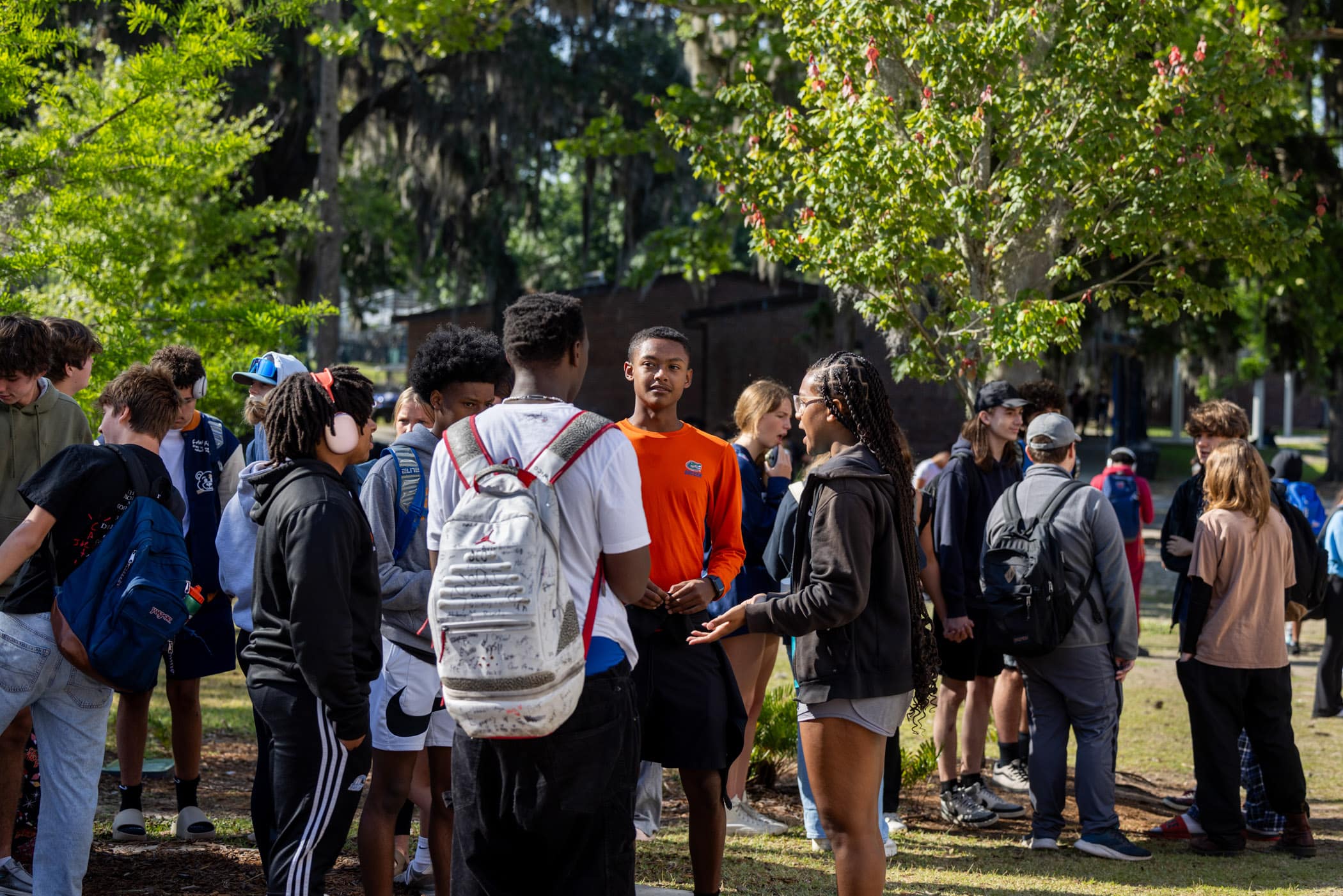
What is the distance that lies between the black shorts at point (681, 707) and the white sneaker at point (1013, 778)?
3085 millimetres

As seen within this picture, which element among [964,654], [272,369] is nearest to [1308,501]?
[964,654]

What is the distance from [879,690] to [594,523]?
1340 millimetres

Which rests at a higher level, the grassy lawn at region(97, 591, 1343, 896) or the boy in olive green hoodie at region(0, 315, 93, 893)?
the boy in olive green hoodie at region(0, 315, 93, 893)

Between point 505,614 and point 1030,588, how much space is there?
3254mm

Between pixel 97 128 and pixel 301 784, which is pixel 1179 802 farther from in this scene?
pixel 97 128

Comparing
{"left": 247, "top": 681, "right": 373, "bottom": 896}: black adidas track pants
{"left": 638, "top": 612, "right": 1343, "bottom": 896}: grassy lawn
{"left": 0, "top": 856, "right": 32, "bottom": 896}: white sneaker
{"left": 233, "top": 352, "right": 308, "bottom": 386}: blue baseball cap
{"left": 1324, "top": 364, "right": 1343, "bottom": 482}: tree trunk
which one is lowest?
{"left": 638, "top": 612, "right": 1343, "bottom": 896}: grassy lawn

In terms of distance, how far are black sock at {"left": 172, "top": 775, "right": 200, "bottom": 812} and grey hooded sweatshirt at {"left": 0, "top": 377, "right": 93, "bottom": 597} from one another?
4.45 feet

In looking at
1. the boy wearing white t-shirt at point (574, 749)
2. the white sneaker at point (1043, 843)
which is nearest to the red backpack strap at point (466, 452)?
the boy wearing white t-shirt at point (574, 749)

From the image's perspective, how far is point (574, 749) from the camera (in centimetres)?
292

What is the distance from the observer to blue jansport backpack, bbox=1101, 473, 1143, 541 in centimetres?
860

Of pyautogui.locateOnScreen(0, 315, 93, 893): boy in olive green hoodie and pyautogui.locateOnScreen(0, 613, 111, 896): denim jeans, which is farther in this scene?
pyautogui.locateOnScreen(0, 315, 93, 893): boy in olive green hoodie

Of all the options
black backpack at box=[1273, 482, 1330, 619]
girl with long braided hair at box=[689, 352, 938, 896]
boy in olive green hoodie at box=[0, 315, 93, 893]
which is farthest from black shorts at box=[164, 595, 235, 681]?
black backpack at box=[1273, 482, 1330, 619]

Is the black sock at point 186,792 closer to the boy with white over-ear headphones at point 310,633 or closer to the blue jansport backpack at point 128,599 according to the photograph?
the blue jansport backpack at point 128,599

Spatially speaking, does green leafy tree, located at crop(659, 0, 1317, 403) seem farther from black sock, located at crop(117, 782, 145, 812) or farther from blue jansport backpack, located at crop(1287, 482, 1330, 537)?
black sock, located at crop(117, 782, 145, 812)
